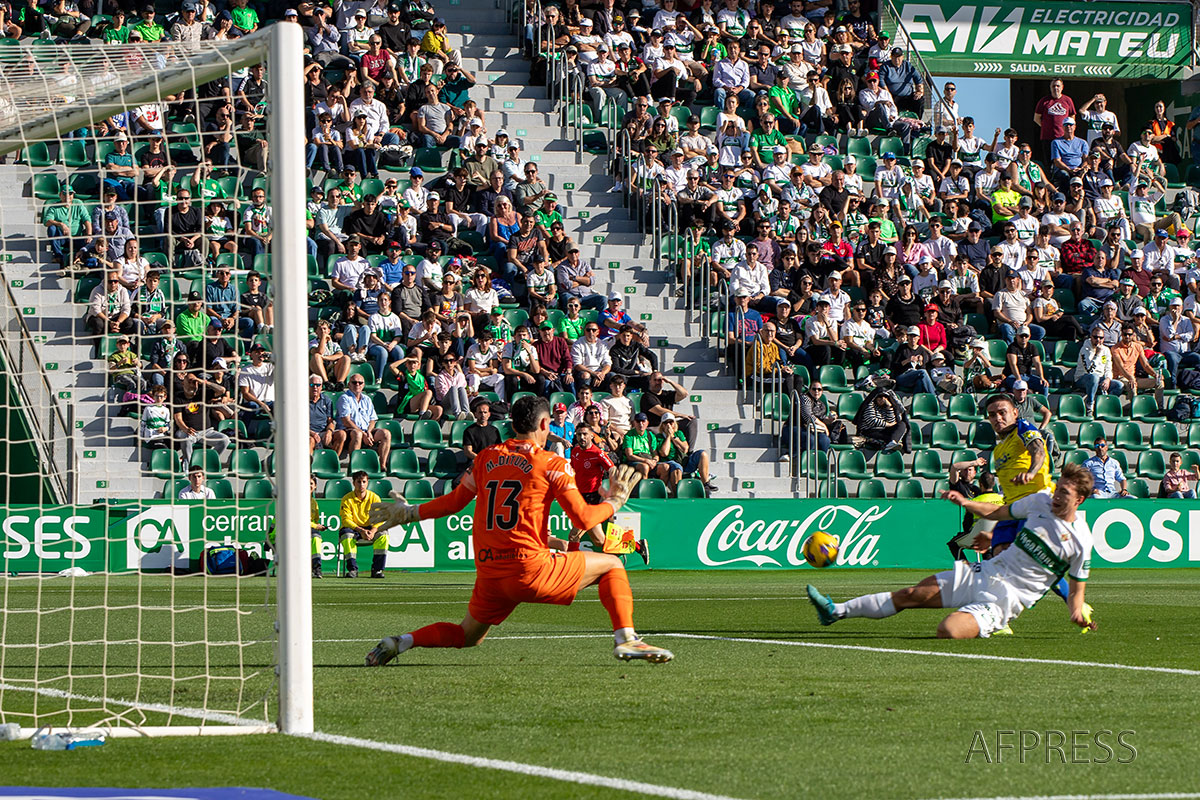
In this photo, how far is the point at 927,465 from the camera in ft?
80.4

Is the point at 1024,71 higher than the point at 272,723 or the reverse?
higher

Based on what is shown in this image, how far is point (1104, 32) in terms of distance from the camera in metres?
Answer: 35.0

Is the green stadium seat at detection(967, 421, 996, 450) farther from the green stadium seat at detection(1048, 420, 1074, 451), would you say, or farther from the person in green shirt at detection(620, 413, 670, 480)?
the person in green shirt at detection(620, 413, 670, 480)

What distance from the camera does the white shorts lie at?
1058 cm

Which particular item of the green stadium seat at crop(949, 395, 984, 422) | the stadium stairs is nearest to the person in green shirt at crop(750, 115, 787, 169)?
the stadium stairs

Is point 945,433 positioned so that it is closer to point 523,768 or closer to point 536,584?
point 536,584

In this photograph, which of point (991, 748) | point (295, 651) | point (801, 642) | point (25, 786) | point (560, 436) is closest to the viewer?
point (25, 786)

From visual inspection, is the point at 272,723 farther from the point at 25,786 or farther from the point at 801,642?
the point at 801,642

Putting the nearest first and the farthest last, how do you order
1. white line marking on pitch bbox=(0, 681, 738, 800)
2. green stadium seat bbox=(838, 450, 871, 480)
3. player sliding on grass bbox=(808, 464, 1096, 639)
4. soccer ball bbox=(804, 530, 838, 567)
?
white line marking on pitch bbox=(0, 681, 738, 800), player sliding on grass bbox=(808, 464, 1096, 639), soccer ball bbox=(804, 530, 838, 567), green stadium seat bbox=(838, 450, 871, 480)

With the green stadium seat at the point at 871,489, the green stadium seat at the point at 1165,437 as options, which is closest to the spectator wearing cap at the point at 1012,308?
the green stadium seat at the point at 1165,437

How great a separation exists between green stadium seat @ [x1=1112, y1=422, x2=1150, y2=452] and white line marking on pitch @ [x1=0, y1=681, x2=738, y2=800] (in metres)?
20.6

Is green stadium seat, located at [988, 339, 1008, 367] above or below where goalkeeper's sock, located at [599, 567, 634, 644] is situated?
above

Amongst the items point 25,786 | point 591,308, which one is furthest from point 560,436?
point 25,786

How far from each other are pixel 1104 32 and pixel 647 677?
2988 cm
